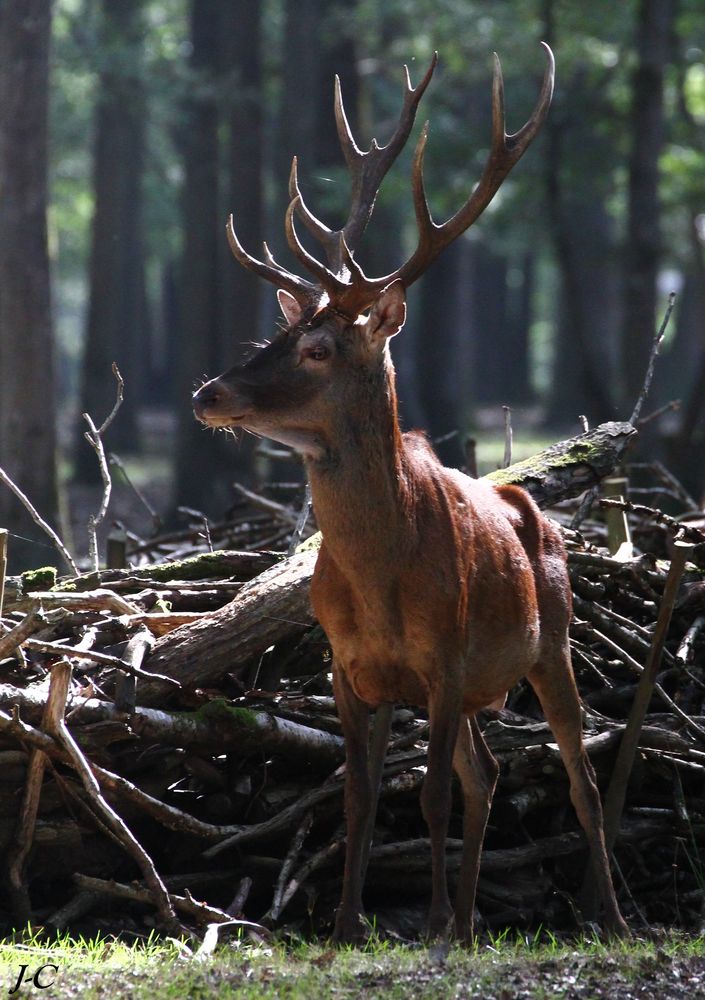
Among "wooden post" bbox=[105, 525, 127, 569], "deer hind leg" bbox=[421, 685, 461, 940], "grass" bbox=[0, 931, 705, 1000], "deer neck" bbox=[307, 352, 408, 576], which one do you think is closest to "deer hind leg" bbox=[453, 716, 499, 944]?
"deer hind leg" bbox=[421, 685, 461, 940]

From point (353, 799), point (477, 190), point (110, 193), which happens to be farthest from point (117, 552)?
point (110, 193)

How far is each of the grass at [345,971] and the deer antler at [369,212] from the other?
8.09ft

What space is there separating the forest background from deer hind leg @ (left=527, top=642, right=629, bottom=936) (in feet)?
21.1

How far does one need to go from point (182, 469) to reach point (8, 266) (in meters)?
8.56

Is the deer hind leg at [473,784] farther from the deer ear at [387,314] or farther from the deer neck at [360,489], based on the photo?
the deer ear at [387,314]

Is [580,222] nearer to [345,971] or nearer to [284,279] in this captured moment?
[284,279]

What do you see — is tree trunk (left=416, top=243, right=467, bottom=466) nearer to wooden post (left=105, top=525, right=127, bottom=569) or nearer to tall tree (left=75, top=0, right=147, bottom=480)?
tall tree (left=75, top=0, right=147, bottom=480)

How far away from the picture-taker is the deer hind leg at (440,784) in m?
5.37

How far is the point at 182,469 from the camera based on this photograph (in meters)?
21.3

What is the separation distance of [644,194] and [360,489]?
50.5ft

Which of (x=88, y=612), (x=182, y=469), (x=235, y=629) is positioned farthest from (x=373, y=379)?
(x=182, y=469)

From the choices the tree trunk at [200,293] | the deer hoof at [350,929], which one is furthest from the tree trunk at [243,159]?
the deer hoof at [350,929]

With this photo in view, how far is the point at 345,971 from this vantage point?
487 centimetres

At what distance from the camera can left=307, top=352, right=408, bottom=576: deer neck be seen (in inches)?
210
